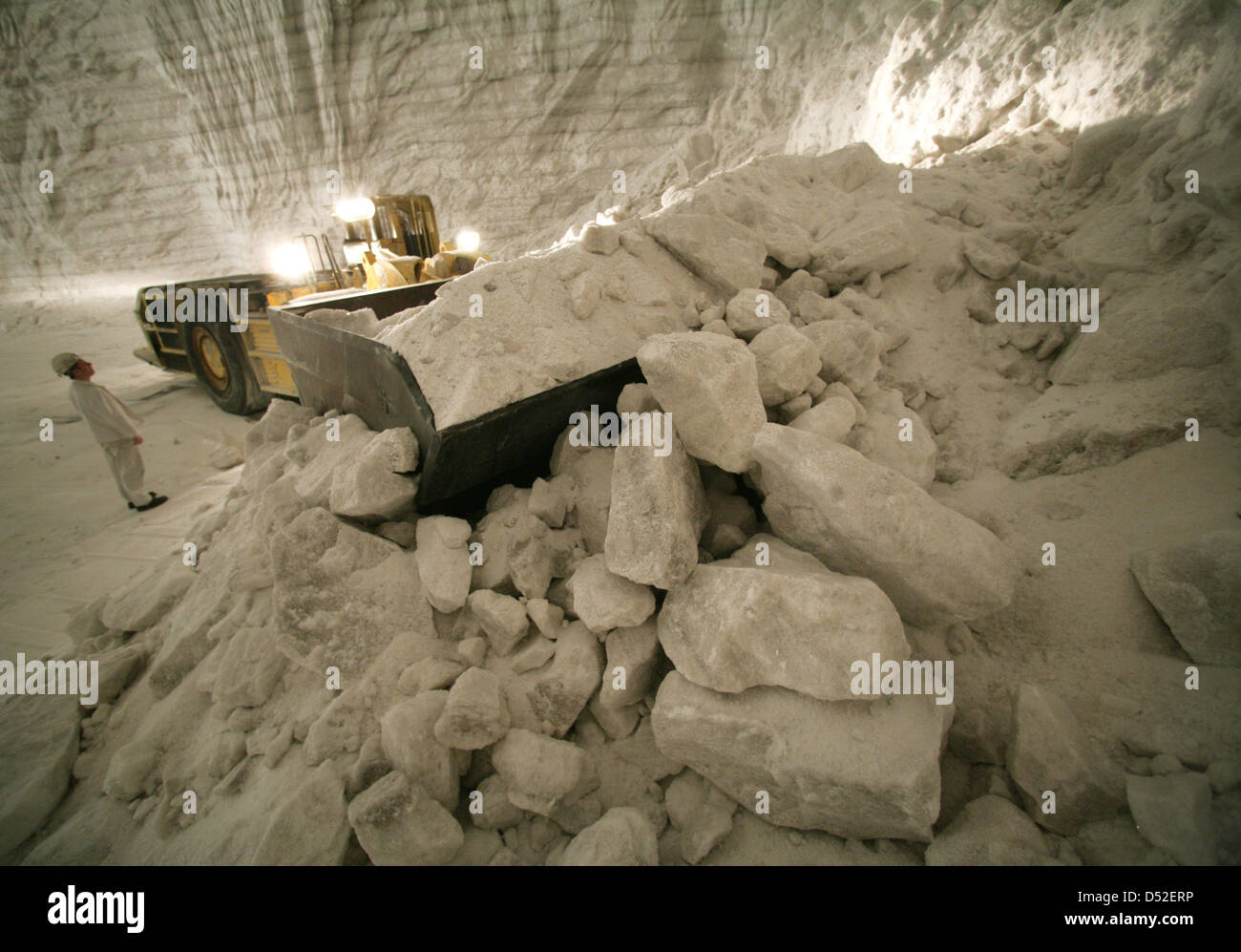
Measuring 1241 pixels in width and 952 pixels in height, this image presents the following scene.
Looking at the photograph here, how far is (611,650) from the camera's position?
63.1 inches

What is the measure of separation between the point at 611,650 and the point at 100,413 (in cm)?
491

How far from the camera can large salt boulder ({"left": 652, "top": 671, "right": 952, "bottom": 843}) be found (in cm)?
123

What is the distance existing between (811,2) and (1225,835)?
939 cm

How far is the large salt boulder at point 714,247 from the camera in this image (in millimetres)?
2404

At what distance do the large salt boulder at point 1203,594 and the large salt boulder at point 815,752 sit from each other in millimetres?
670

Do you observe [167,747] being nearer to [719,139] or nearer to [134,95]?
[719,139]

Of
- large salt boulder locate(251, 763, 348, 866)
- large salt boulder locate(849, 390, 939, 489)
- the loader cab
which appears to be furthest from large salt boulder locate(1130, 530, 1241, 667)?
the loader cab

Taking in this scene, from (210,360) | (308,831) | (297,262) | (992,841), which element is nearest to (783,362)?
(992,841)

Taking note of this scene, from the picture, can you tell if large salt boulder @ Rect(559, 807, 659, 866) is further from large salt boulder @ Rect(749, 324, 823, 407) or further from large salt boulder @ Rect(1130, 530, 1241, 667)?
large salt boulder @ Rect(1130, 530, 1241, 667)

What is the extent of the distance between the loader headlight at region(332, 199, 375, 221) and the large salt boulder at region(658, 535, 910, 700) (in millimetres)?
4914

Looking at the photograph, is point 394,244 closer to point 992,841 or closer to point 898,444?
point 898,444

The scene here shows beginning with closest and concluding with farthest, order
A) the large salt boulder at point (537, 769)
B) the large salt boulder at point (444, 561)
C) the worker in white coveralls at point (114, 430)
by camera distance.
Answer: the large salt boulder at point (537, 769), the large salt boulder at point (444, 561), the worker in white coveralls at point (114, 430)

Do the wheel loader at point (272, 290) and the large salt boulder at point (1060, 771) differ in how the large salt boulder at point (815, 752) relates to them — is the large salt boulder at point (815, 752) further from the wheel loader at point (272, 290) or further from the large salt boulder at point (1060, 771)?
the wheel loader at point (272, 290)

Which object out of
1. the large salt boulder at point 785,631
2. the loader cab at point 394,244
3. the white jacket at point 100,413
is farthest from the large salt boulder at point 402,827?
the white jacket at point 100,413
